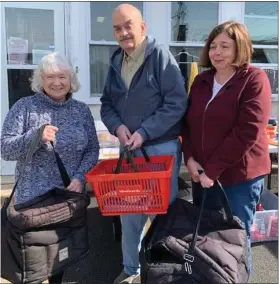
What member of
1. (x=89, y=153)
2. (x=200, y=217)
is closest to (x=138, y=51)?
(x=89, y=153)

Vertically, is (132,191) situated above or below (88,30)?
below

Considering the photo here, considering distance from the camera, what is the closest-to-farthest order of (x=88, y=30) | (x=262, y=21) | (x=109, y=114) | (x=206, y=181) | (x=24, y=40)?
(x=206, y=181) → (x=109, y=114) → (x=24, y=40) → (x=88, y=30) → (x=262, y=21)

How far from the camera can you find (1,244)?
189 cm

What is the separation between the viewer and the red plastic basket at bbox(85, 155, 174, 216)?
75.1 inches

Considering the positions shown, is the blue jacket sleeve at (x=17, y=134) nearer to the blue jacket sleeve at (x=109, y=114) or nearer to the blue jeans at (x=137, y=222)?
the blue jacket sleeve at (x=109, y=114)

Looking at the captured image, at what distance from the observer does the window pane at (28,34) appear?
15.9 ft

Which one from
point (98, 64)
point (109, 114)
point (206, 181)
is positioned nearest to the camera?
point (206, 181)

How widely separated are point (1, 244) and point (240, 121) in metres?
1.51

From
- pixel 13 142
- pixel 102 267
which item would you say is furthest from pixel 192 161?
pixel 102 267

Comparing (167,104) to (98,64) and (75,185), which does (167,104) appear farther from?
(98,64)

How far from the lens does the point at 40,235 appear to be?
1865mm

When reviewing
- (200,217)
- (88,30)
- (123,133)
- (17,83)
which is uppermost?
(88,30)

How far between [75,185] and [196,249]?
0.82 m

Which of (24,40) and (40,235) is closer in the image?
(40,235)
